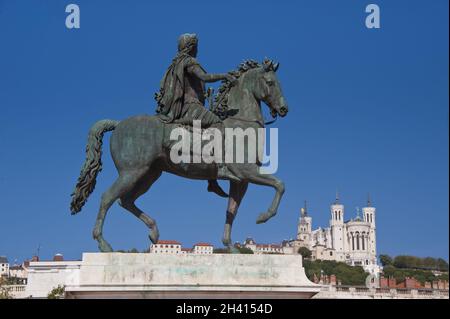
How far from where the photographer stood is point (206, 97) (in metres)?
14.5

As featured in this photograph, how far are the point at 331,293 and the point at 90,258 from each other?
66.7 m

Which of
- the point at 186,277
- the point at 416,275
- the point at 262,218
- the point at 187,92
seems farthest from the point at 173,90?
the point at 416,275

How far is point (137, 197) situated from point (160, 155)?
1.11m

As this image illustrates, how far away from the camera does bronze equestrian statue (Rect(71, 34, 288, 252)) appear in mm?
13523

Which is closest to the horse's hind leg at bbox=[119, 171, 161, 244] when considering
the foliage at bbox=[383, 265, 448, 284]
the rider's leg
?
the rider's leg

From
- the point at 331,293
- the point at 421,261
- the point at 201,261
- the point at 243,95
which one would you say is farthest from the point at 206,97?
the point at 421,261

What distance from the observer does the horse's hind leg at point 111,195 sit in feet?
43.9

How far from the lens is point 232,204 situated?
14.1 metres

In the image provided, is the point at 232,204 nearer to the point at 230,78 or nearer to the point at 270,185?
the point at 270,185

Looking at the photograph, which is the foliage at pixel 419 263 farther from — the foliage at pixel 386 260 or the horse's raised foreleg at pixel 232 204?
the horse's raised foreleg at pixel 232 204

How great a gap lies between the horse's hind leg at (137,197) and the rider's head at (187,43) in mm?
2508

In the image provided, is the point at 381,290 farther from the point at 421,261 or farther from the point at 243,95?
the point at 421,261

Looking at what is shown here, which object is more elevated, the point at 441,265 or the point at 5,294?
the point at 441,265

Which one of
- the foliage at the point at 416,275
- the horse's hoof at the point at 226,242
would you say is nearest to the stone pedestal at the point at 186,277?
the horse's hoof at the point at 226,242
